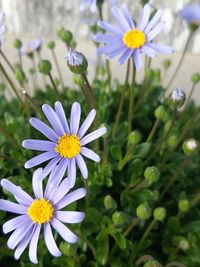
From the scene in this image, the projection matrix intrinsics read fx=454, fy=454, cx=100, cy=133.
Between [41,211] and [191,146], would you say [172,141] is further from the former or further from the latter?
[41,211]

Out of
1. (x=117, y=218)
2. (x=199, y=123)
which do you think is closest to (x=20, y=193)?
(x=117, y=218)

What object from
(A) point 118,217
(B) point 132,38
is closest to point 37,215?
(A) point 118,217

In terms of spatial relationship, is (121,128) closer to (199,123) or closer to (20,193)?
(199,123)

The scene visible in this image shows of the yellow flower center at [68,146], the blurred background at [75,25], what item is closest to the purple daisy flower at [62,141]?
the yellow flower center at [68,146]


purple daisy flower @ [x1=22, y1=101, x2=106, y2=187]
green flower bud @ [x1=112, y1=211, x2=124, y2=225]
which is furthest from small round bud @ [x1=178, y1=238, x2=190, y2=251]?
purple daisy flower @ [x1=22, y1=101, x2=106, y2=187]

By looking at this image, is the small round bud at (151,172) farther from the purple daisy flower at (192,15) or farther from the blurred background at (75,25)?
the blurred background at (75,25)

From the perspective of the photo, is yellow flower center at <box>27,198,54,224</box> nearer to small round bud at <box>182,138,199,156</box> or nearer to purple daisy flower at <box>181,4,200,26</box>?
small round bud at <box>182,138,199,156</box>
